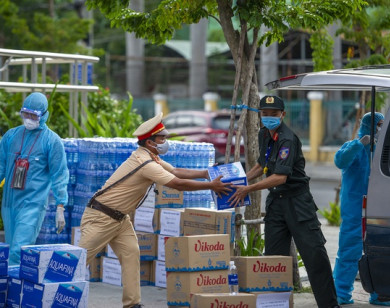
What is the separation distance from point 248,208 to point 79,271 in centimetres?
244

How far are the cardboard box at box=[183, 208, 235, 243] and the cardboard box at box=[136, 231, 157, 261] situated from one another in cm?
73

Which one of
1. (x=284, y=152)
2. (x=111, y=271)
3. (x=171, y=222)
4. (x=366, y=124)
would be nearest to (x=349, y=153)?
(x=366, y=124)

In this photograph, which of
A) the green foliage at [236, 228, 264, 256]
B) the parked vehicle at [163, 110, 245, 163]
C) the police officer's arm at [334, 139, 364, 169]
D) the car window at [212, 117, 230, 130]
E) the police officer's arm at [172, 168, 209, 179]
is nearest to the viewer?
the police officer's arm at [172, 168, 209, 179]

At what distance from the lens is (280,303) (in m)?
7.05

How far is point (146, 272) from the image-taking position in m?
9.05

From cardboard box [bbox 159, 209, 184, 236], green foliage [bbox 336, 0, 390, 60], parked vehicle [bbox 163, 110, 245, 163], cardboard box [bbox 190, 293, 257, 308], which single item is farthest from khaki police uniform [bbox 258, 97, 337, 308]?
parked vehicle [bbox 163, 110, 245, 163]

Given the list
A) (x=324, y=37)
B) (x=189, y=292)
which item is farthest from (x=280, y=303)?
(x=324, y=37)

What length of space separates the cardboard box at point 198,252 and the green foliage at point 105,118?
431 centimetres

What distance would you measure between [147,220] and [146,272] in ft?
1.80

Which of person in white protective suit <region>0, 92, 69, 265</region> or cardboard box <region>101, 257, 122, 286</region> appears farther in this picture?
cardboard box <region>101, 257, 122, 286</region>

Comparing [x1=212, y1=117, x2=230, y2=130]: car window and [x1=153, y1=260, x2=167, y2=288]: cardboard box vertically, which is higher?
[x1=212, y1=117, x2=230, y2=130]: car window

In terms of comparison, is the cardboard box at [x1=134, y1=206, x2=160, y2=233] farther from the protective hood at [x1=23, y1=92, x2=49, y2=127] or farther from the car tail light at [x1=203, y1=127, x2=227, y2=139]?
the car tail light at [x1=203, y1=127, x2=227, y2=139]

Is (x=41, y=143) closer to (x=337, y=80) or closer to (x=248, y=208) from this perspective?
(x=248, y=208)

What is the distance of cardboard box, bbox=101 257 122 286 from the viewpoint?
900cm
